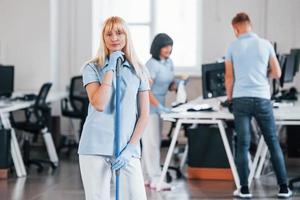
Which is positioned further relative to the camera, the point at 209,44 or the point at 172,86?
the point at 209,44

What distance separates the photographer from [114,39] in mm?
3320

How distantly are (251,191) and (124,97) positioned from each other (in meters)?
3.14

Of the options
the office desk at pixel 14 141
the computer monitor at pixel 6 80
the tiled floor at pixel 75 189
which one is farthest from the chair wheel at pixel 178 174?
the computer monitor at pixel 6 80

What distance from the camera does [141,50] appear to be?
31.0 ft

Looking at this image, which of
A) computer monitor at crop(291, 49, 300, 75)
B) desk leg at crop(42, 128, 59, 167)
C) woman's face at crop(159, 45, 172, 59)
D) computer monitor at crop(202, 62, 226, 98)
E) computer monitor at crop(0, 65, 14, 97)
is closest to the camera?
woman's face at crop(159, 45, 172, 59)

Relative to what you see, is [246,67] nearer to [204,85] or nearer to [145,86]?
[204,85]

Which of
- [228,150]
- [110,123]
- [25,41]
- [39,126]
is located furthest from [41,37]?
[110,123]

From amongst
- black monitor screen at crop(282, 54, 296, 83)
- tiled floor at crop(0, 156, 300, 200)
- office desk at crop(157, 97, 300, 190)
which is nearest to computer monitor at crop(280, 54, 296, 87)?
black monitor screen at crop(282, 54, 296, 83)

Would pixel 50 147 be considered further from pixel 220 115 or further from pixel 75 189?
pixel 220 115

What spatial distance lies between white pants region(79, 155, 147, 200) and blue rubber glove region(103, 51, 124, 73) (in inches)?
16.8

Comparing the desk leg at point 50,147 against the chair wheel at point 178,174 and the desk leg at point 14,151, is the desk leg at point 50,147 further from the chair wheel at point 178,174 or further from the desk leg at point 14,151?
the chair wheel at point 178,174

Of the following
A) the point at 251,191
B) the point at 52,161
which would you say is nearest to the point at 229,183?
the point at 251,191

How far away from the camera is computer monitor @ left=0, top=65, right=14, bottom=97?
799 centimetres

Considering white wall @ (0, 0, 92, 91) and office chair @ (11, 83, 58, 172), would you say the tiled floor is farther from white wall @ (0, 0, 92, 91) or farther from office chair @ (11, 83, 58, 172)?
white wall @ (0, 0, 92, 91)
